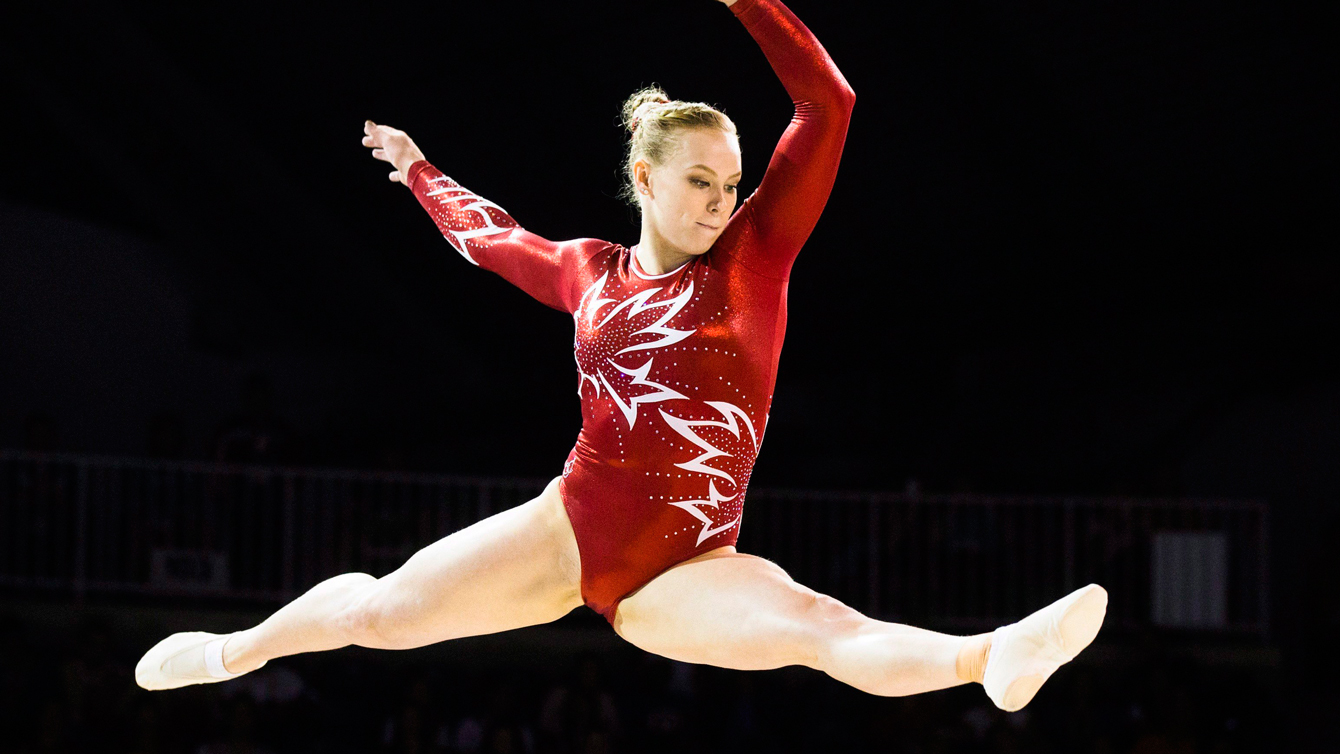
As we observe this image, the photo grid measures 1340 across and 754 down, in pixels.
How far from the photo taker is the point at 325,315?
951cm

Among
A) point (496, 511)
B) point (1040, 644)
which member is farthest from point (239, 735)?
point (1040, 644)

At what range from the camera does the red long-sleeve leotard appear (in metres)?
2.75

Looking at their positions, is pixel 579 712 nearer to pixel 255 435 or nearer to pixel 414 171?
pixel 255 435

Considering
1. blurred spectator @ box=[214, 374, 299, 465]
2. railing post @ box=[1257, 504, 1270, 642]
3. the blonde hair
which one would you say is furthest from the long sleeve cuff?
railing post @ box=[1257, 504, 1270, 642]

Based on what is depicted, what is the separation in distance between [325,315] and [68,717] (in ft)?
12.2

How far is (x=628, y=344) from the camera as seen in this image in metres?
2.81

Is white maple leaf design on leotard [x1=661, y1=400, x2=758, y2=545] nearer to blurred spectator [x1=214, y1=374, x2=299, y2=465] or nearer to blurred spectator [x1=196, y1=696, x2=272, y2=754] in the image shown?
blurred spectator [x1=196, y1=696, x2=272, y2=754]

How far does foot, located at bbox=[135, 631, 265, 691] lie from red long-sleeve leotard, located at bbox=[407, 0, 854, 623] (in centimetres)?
94

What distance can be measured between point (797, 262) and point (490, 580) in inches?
235

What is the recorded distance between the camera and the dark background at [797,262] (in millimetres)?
7551

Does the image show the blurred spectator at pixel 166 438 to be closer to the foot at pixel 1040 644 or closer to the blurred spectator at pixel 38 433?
the blurred spectator at pixel 38 433

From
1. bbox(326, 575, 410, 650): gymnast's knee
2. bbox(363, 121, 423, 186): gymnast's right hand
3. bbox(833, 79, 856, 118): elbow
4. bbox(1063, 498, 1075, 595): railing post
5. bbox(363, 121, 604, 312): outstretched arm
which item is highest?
bbox(363, 121, 423, 186): gymnast's right hand

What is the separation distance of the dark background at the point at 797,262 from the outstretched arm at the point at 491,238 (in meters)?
3.88

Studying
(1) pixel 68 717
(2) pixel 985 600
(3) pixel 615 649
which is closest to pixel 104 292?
(1) pixel 68 717
